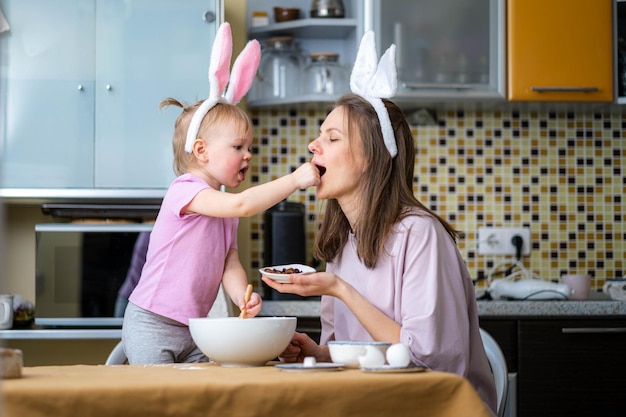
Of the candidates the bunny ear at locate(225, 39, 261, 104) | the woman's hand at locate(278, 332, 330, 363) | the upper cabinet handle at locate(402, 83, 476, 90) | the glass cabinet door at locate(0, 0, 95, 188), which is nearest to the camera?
the woman's hand at locate(278, 332, 330, 363)

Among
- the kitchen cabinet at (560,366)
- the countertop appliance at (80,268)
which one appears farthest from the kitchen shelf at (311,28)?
the kitchen cabinet at (560,366)

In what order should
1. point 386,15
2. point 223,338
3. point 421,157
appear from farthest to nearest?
point 421,157, point 386,15, point 223,338

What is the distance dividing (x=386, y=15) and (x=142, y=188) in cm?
103

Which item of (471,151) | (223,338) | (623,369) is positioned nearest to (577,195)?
(471,151)

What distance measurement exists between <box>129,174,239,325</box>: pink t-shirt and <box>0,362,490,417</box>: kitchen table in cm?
56

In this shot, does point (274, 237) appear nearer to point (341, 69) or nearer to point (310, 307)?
point (310, 307)

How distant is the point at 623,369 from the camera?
2996 millimetres

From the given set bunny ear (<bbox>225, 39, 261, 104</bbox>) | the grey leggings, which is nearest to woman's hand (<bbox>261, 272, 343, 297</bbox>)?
the grey leggings

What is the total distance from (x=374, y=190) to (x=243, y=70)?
43 centimetres

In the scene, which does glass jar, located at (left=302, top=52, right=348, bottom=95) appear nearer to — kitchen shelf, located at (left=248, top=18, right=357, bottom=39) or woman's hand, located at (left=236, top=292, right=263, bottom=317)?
kitchen shelf, located at (left=248, top=18, right=357, bottom=39)

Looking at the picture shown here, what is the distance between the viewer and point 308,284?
159 centimetres

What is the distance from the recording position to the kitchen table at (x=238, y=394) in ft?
3.76

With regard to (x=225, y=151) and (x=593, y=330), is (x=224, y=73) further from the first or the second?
(x=593, y=330)

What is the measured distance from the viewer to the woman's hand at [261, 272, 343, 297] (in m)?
1.57
